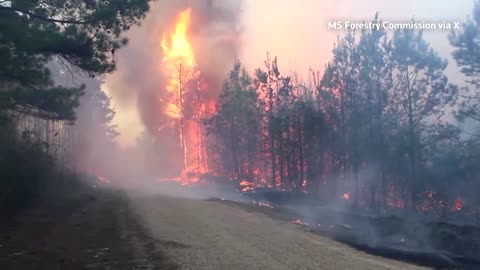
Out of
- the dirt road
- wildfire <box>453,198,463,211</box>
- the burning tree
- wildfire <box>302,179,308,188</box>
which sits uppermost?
the burning tree

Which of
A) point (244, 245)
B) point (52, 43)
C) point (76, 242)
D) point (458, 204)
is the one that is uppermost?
point (52, 43)

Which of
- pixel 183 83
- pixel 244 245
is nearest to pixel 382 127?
pixel 244 245

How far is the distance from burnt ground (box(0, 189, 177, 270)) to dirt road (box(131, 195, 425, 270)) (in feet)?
2.35

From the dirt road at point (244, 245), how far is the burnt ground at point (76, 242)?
2.35ft

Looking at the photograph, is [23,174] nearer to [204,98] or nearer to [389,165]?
[389,165]

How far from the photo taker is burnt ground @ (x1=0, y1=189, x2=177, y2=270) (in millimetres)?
12672

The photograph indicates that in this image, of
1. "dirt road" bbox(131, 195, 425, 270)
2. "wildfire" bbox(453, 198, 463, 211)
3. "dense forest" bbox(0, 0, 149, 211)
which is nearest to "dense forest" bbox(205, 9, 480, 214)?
"wildfire" bbox(453, 198, 463, 211)

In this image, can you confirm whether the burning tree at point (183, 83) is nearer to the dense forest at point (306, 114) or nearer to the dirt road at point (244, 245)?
the dense forest at point (306, 114)

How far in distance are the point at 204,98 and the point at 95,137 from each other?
82.4ft

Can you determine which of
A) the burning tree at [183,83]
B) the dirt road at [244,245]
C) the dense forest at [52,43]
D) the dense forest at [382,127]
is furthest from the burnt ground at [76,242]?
the burning tree at [183,83]

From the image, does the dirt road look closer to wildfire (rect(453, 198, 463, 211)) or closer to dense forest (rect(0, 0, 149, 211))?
dense forest (rect(0, 0, 149, 211))

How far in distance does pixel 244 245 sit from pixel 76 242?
5751 mm

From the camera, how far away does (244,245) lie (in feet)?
51.7

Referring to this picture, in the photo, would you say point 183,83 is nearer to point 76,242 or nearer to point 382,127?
point 382,127
